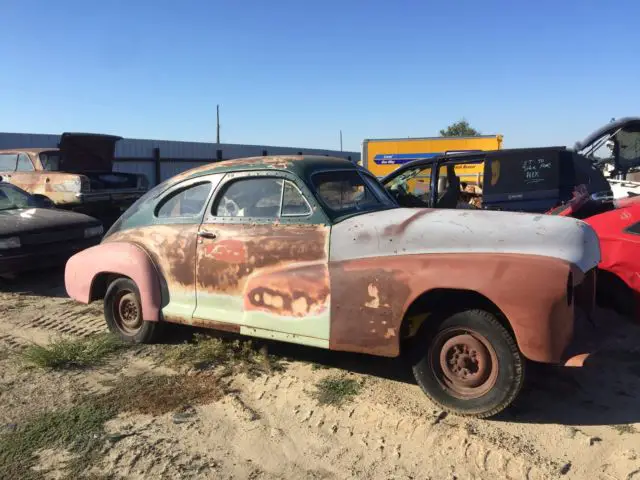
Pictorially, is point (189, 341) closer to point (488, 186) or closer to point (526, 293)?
point (526, 293)

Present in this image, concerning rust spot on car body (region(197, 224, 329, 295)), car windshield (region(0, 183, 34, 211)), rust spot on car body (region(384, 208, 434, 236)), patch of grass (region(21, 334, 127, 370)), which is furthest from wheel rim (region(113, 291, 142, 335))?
car windshield (region(0, 183, 34, 211))

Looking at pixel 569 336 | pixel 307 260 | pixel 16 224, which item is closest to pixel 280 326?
pixel 307 260

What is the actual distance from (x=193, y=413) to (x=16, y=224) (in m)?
5.23

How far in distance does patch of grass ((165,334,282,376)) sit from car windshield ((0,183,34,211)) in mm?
5183

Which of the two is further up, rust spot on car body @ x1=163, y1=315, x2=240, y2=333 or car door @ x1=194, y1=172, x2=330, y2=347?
car door @ x1=194, y1=172, x2=330, y2=347

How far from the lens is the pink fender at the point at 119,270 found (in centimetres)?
479

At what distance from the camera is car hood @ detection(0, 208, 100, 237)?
7.32m

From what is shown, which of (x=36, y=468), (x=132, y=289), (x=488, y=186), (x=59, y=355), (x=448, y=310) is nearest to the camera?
(x=36, y=468)

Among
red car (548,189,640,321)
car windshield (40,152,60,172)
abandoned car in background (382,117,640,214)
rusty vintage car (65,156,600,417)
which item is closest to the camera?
rusty vintage car (65,156,600,417)

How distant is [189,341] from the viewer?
5211 mm

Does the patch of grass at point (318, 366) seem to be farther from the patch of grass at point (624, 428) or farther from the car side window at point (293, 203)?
the patch of grass at point (624, 428)

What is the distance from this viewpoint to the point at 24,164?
37.3ft

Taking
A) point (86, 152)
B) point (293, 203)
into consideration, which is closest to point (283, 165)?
point (293, 203)

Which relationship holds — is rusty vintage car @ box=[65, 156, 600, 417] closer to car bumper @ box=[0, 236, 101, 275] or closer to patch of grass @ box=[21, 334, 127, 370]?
patch of grass @ box=[21, 334, 127, 370]
